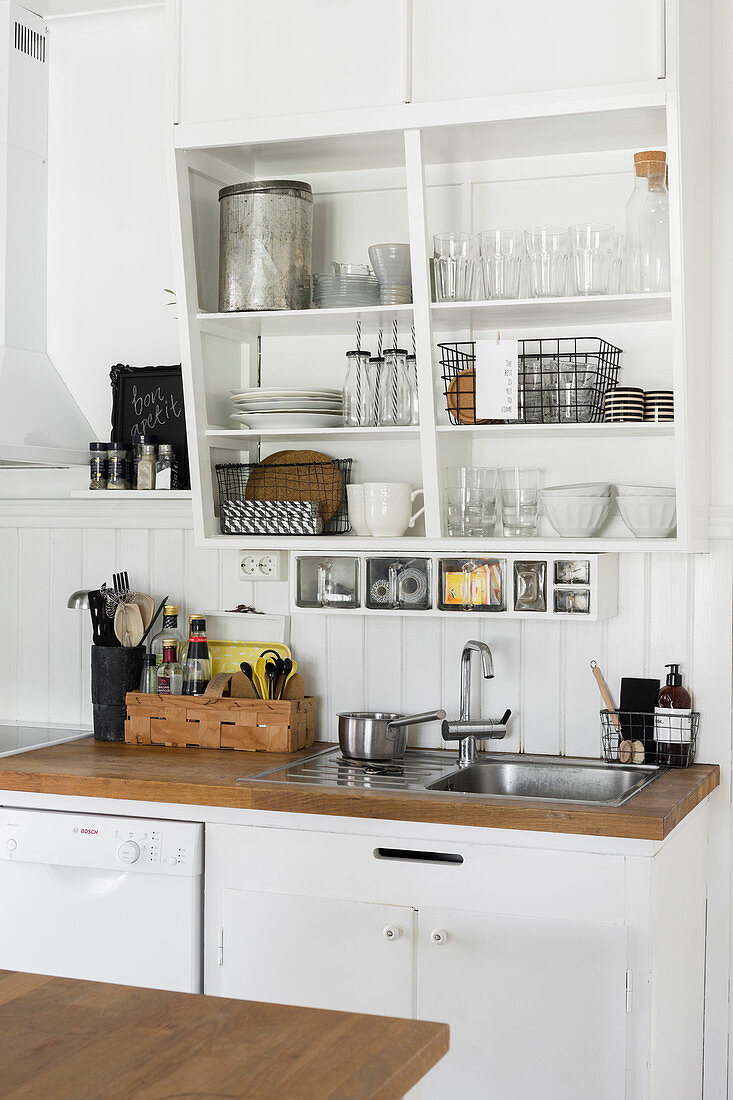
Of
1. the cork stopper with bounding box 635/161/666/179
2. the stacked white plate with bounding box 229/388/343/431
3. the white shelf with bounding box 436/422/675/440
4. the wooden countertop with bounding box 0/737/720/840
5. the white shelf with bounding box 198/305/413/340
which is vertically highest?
the cork stopper with bounding box 635/161/666/179

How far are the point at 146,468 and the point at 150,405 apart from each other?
215mm

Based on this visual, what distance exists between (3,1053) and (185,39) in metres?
2.38

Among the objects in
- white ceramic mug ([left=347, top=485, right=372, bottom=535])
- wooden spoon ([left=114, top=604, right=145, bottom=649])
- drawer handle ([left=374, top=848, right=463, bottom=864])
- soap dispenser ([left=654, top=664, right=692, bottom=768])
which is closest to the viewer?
drawer handle ([left=374, top=848, right=463, bottom=864])

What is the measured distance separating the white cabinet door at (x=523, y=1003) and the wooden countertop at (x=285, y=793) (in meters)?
0.20

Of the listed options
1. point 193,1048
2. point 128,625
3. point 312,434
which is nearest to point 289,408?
point 312,434

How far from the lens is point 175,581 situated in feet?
11.2

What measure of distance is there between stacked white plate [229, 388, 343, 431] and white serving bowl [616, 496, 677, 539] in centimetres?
76

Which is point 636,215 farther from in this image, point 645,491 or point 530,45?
point 645,491

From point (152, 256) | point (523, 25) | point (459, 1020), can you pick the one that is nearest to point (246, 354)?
point (152, 256)

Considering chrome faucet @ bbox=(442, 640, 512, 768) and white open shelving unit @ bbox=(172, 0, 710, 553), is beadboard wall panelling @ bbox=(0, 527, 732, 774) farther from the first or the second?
white open shelving unit @ bbox=(172, 0, 710, 553)

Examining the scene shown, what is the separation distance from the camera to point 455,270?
2805mm

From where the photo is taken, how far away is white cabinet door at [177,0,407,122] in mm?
2740

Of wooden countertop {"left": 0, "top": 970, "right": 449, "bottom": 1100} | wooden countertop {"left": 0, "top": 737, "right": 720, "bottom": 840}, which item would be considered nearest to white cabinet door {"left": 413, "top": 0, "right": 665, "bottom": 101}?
wooden countertop {"left": 0, "top": 737, "right": 720, "bottom": 840}

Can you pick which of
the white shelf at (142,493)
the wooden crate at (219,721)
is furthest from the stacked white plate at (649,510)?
the white shelf at (142,493)
